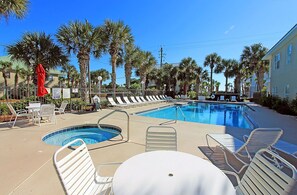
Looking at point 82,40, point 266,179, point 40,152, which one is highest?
point 82,40

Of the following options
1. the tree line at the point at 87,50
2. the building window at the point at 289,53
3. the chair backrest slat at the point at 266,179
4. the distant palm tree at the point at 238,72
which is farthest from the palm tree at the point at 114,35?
the distant palm tree at the point at 238,72

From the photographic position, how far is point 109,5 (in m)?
12.2

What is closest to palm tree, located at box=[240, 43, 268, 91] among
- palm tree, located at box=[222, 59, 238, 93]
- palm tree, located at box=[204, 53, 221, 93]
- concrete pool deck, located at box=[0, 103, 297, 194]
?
palm tree, located at box=[222, 59, 238, 93]

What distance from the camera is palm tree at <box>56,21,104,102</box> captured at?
1062 cm

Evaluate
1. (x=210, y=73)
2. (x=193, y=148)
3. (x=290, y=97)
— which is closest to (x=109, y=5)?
(x=193, y=148)

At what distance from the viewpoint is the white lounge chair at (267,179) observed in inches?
46.8

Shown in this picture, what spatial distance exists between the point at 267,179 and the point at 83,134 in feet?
19.5

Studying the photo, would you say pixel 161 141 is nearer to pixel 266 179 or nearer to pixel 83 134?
pixel 266 179

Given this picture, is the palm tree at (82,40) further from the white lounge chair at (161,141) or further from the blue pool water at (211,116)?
the white lounge chair at (161,141)

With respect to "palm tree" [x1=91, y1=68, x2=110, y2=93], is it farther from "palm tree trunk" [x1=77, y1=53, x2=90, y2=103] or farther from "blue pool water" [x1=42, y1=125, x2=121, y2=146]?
"blue pool water" [x1=42, y1=125, x2=121, y2=146]

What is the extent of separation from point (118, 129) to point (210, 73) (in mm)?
25070

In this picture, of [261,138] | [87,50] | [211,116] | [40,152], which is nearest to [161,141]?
[261,138]

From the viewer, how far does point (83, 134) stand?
6070mm

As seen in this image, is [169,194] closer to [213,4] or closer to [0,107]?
[0,107]
